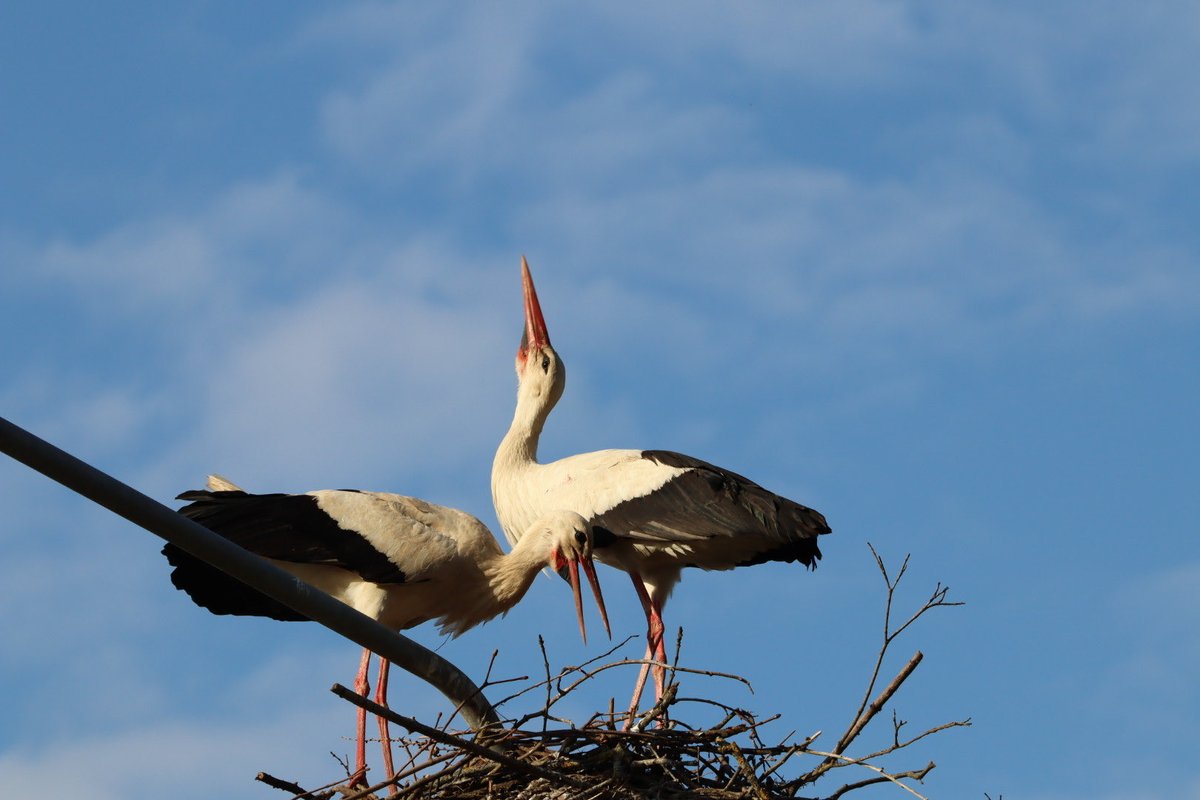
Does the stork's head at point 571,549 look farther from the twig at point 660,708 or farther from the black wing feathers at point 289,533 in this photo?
the twig at point 660,708

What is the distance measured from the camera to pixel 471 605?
27.6ft

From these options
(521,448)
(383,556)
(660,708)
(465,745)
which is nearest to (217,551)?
(465,745)

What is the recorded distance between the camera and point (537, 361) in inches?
441

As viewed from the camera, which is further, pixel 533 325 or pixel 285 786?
pixel 533 325

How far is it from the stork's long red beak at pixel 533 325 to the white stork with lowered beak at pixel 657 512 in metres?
0.95

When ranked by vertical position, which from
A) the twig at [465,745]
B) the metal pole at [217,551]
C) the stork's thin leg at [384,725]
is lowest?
the twig at [465,745]

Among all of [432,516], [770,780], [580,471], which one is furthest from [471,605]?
[770,780]

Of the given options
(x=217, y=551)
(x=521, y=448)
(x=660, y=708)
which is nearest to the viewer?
(x=217, y=551)

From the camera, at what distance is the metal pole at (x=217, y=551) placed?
424 centimetres

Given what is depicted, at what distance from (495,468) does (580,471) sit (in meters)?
0.75

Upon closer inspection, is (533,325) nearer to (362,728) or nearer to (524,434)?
(524,434)

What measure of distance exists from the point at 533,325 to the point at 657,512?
2180 mm

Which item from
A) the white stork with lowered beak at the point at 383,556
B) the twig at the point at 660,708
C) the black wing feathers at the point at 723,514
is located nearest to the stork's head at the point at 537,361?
the black wing feathers at the point at 723,514

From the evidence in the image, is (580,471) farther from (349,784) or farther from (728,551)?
(349,784)
